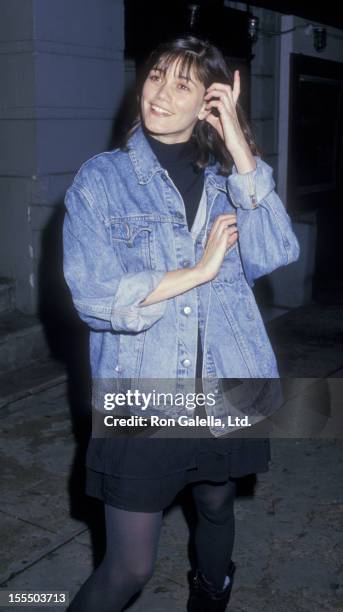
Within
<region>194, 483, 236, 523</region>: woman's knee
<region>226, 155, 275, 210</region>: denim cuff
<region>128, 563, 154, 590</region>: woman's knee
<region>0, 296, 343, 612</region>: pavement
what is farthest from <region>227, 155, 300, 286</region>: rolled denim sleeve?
<region>0, 296, 343, 612</region>: pavement

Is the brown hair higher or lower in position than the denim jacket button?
higher

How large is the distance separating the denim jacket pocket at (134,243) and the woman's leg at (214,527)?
0.75 meters

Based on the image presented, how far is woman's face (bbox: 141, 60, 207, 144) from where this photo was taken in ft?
6.90

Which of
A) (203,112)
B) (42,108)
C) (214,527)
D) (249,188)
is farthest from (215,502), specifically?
(42,108)

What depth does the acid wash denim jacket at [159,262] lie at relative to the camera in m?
1.99

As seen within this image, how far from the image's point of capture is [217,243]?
2.08m

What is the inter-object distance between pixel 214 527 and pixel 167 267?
91cm

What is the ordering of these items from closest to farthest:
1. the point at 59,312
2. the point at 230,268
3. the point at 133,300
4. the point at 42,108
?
1. the point at 133,300
2. the point at 230,268
3. the point at 42,108
4. the point at 59,312

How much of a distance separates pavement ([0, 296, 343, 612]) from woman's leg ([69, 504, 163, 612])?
0.76m

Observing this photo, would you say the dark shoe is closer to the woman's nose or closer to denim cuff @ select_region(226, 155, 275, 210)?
denim cuff @ select_region(226, 155, 275, 210)

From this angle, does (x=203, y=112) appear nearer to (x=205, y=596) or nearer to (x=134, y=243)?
(x=134, y=243)

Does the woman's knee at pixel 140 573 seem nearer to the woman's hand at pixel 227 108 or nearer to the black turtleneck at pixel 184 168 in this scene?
the black turtleneck at pixel 184 168

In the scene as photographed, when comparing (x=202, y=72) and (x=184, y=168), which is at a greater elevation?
(x=202, y=72)

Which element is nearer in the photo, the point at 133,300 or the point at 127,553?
the point at 133,300
